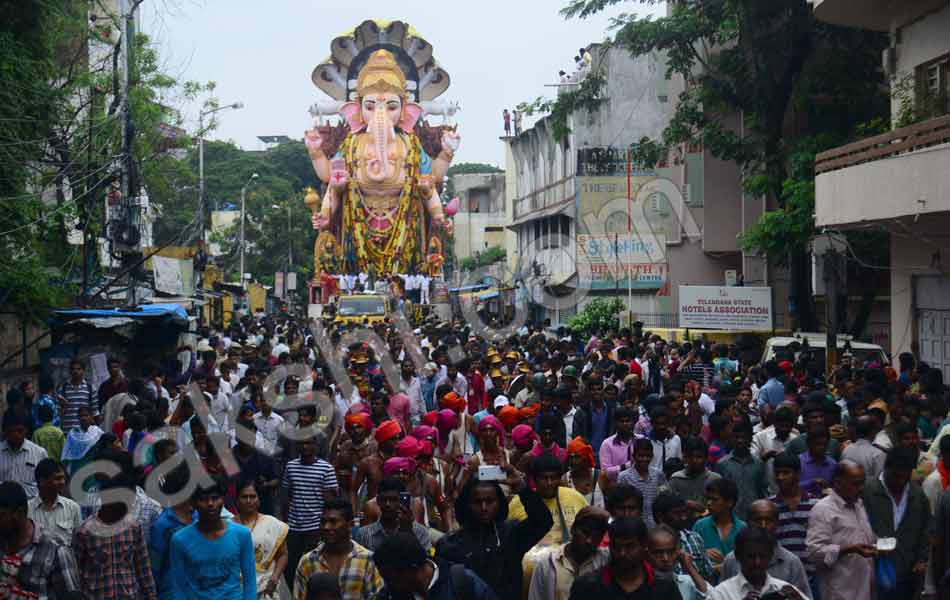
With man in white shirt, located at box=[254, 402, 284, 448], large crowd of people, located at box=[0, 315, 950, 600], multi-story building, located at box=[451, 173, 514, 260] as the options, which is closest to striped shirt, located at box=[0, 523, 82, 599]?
large crowd of people, located at box=[0, 315, 950, 600]

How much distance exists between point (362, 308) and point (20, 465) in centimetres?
2557

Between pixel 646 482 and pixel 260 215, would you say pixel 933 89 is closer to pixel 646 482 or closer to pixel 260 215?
pixel 646 482

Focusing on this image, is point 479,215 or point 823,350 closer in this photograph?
point 823,350

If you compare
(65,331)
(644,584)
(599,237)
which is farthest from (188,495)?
(599,237)

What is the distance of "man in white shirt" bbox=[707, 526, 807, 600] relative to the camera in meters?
5.21

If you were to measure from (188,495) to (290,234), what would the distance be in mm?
56119

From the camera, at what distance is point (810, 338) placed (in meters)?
19.5

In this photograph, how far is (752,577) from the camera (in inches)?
207

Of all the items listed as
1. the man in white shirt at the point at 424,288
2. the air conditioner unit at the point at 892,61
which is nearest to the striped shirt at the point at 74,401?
the air conditioner unit at the point at 892,61

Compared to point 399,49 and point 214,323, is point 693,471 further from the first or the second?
point 399,49

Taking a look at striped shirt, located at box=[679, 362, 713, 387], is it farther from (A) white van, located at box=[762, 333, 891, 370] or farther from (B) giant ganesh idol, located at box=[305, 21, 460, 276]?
(B) giant ganesh idol, located at box=[305, 21, 460, 276]

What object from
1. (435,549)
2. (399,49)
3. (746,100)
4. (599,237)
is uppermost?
(399,49)

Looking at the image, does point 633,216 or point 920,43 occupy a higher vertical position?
point 920,43

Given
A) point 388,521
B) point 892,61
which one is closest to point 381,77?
point 892,61
